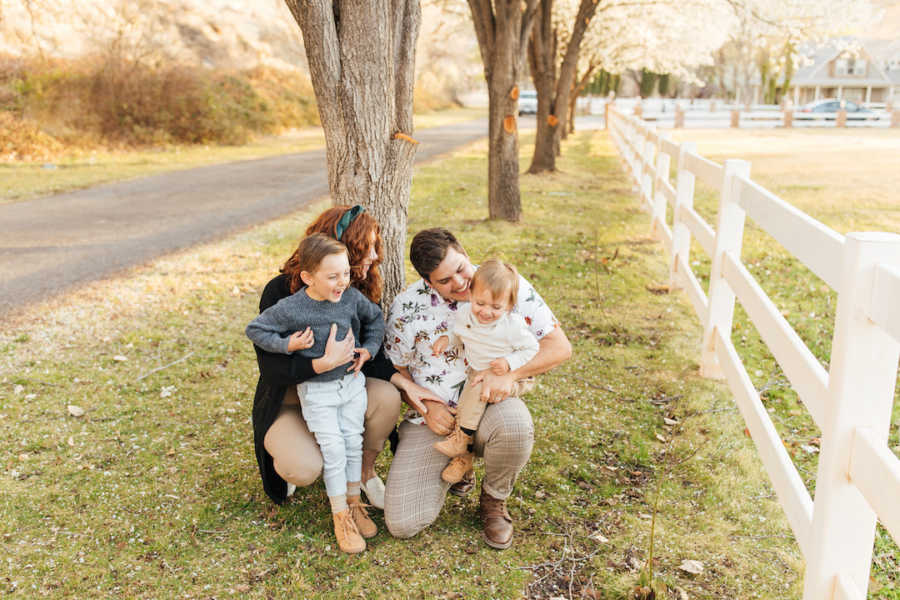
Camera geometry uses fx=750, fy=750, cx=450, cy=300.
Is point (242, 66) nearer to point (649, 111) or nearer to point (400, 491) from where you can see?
point (649, 111)

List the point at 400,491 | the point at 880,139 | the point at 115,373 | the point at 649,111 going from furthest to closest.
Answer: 1. the point at 649,111
2. the point at 880,139
3. the point at 115,373
4. the point at 400,491

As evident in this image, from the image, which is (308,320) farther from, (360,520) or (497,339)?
(360,520)

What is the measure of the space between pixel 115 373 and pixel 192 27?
26105 mm

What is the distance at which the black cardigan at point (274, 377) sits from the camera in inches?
122

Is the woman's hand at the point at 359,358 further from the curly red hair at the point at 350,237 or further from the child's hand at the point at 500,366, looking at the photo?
the child's hand at the point at 500,366

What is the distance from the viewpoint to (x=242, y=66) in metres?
28.9

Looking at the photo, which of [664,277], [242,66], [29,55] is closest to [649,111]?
[242,66]

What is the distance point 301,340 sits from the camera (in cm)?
305

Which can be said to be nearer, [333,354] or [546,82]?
[333,354]

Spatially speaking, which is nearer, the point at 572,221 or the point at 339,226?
the point at 339,226

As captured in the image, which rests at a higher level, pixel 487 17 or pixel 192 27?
pixel 192 27

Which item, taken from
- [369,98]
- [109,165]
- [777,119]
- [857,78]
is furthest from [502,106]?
[857,78]

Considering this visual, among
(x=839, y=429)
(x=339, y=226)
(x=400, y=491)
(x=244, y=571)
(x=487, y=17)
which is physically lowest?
(x=244, y=571)

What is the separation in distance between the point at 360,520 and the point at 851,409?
2004 millimetres
